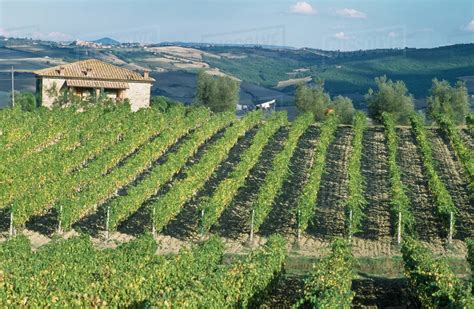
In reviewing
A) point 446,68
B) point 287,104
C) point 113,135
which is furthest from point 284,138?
point 446,68

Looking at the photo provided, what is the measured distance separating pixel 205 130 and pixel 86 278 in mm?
25714

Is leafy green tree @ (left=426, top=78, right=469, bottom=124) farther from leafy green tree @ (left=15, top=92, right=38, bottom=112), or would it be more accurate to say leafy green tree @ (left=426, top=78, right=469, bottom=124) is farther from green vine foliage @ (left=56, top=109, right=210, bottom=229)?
leafy green tree @ (left=15, top=92, right=38, bottom=112)

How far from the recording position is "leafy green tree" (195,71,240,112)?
203ft

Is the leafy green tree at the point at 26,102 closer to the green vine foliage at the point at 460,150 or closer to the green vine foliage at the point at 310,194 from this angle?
the green vine foliage at the point at 310,194

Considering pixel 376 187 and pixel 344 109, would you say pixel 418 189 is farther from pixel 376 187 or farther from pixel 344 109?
pixel 344 109

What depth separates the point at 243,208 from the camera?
28.4 metres

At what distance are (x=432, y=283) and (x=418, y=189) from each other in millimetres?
17129

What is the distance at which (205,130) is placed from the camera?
135ft

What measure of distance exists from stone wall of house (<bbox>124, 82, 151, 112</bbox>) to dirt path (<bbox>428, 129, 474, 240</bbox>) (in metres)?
20.8

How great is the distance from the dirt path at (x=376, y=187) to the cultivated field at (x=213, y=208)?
76mm

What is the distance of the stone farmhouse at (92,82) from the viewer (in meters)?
54.8

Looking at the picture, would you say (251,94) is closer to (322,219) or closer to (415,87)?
(415,87)

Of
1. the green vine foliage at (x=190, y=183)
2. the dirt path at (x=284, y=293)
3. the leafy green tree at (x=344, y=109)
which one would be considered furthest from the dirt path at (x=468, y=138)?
the dirt path at (x=284, y=293)

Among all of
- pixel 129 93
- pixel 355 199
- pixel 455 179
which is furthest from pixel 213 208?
pixel 129 93
